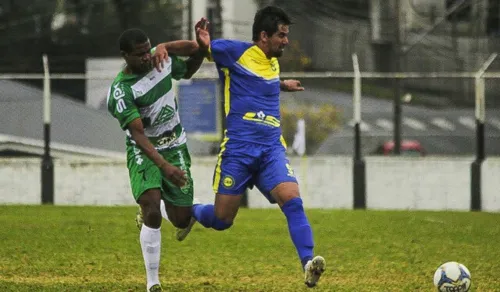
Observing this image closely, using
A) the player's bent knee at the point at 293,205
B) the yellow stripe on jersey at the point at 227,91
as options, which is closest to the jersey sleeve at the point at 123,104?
the yellow stripe on jersey at the point at 227,91

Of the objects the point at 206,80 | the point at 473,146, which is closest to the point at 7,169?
the point at 206,80

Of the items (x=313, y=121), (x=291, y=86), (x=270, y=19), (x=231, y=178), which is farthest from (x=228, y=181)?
(x=313, y=121)

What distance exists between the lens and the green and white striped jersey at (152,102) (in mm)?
10234

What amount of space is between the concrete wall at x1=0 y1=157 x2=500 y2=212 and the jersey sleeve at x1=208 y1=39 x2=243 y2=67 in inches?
463

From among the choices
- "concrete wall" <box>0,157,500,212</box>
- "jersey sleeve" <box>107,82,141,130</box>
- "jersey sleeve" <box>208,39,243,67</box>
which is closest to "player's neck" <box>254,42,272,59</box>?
"jersey sleeve" <box>208,39,243,67</box>

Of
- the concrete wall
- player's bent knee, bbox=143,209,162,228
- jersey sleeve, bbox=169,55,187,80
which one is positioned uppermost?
jersey sleeve, bbox=169,55,187,80

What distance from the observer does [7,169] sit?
22.5 m

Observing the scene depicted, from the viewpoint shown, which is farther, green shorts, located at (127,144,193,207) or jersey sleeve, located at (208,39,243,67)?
jersey sleeve, located at (208,39,243,67)

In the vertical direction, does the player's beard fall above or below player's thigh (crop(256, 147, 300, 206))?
above

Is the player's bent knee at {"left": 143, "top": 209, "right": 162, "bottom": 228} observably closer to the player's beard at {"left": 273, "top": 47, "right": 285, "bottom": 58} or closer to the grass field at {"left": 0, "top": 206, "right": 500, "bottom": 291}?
the grass field at {"left": 0, "top": 206, "right": 500, "bottom": 291}

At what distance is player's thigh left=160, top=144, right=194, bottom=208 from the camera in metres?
10.6

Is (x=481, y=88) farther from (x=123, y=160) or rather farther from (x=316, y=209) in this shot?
(x=123, y=160)

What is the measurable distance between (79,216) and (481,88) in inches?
295

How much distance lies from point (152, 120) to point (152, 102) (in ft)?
0.52
